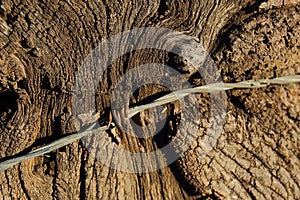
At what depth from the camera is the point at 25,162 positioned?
2.75 meters

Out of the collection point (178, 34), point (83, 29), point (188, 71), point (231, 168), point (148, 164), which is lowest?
point (231, 168)

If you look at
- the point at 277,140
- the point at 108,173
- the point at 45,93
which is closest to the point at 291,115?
the point at 277,140

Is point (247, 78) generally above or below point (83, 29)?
below

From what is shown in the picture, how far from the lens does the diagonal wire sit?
2.60 meters

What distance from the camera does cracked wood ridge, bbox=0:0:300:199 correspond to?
2582 millimetres

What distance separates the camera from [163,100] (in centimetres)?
260

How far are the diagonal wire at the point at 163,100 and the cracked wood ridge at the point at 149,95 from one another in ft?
0.13

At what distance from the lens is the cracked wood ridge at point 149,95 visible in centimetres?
258

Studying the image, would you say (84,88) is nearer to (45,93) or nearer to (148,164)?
(45,93)

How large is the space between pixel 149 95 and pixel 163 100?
10 centimetres

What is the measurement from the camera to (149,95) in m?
2.66

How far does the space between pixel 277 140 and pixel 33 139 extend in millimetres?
1281

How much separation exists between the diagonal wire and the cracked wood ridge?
0.04m

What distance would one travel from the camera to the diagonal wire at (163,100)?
260 centimetres
